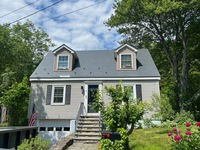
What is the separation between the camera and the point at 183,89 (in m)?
16.1

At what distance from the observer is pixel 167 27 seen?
18016 mm

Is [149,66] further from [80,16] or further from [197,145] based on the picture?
[197,145]

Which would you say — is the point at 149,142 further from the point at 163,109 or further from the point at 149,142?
the point at 163,109

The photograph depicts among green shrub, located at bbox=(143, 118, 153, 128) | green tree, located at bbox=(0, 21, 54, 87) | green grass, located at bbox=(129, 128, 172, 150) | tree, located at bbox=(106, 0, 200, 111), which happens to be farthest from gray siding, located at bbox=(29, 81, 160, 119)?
green tree, located at bbox=(0, 21, 54, 87)

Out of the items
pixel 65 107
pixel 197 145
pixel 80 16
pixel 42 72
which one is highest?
pixel 80 16

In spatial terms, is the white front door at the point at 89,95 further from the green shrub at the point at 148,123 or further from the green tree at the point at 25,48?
the green tree at the point at 25,48

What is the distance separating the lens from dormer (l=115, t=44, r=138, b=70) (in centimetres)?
1533

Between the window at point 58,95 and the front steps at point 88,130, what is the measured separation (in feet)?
9.61

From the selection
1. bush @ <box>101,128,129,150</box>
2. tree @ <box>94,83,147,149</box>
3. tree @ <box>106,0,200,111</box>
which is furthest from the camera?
tree @ <box>106,0,200,111</box>

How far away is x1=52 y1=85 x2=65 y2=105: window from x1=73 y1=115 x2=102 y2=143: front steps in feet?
9.61

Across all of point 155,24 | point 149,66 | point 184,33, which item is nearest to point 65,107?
point 149,66

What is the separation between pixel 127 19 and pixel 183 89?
7.87 metres

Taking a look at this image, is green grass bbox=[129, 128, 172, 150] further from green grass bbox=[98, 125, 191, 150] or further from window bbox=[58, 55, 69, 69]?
window bbox=[58, 55, 69, 69]

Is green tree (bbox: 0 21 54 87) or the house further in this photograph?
green tree (bbox: 0 21 54 87)
